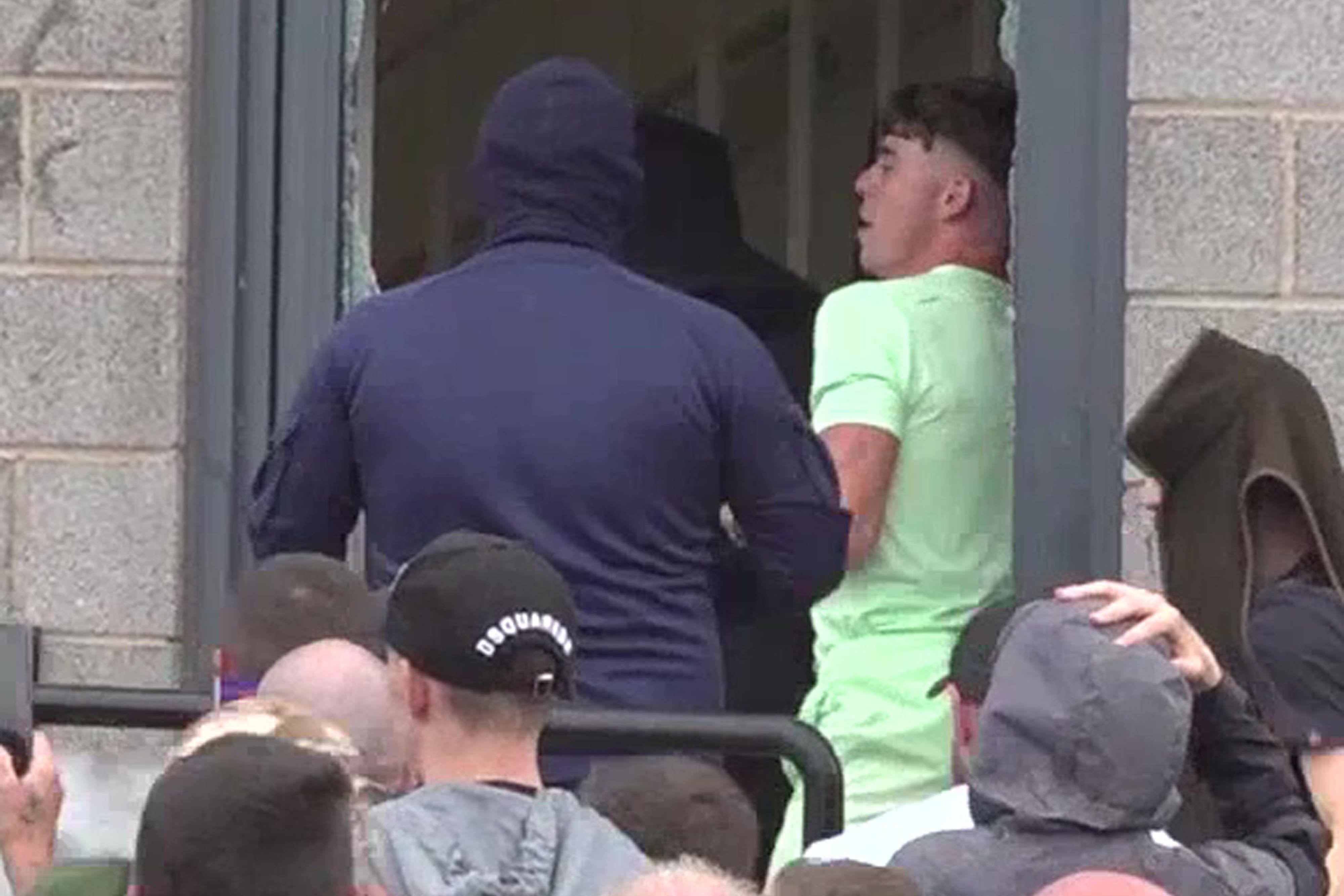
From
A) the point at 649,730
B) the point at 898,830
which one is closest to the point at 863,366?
the point at 649,730

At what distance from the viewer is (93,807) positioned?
5727 millimetres

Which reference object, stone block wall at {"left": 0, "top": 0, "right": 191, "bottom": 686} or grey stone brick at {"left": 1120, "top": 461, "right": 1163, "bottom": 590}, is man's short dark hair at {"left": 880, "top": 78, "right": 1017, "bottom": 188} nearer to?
grey stone brick at {"left": 1120, "top": 461, "right": 1163, "bottom": 590}

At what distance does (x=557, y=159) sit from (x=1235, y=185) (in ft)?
4.53

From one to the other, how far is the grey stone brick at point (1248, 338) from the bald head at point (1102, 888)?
7.90 feet

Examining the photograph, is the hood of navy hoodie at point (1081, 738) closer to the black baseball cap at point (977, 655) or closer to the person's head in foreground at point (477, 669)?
the black baseball cap at point (977, 655)

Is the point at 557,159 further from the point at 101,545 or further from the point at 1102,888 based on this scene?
the point at 1102,888

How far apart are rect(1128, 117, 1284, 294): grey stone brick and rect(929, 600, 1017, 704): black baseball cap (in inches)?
46.9

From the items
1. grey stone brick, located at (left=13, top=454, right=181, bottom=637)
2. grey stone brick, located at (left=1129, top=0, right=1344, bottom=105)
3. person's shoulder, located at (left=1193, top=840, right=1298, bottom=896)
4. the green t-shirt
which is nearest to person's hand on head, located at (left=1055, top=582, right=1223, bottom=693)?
person's shoulder, located at (left=1193, top=840, right=1298, bottom=896)

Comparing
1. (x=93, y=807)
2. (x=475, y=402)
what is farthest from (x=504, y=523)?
(x=93, y=807)

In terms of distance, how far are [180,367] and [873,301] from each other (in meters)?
1.09

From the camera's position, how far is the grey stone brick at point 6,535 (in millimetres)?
6785

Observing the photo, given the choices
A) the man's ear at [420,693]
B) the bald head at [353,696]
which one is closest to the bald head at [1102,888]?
the man's ear at [420,693]

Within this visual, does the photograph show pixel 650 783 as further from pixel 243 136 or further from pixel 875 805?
pixel 243 136

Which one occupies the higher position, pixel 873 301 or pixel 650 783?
pixel 873 301
